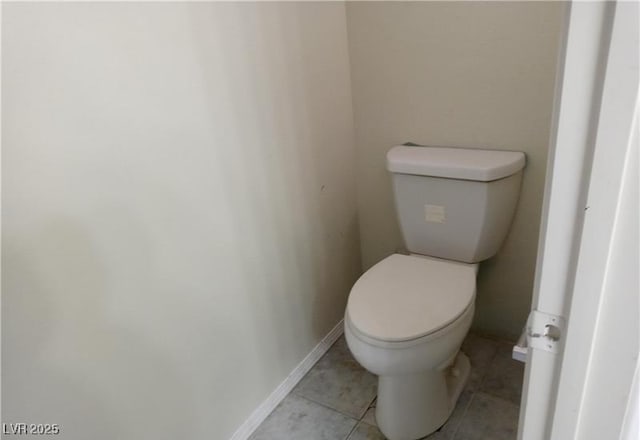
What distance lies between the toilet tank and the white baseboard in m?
0.56

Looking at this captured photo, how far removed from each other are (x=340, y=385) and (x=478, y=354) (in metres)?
0.58

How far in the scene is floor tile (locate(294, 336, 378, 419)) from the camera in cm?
149

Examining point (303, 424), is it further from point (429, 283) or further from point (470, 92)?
point (470, 92)

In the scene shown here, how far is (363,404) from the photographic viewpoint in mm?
1485

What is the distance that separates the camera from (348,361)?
1.69 metres

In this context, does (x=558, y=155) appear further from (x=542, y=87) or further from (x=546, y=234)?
(x=542, y=87)

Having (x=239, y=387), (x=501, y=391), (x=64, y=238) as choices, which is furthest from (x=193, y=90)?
(x=501, y=391)

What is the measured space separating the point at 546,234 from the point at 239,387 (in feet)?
3.84

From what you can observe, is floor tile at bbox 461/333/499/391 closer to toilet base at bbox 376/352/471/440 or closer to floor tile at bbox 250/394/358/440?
toilet base at bbox 376/352/471/440

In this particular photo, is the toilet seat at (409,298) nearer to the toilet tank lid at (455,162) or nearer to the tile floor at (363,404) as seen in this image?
the toilet tank lid at (455,162)

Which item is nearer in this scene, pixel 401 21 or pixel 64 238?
pixel 64 238

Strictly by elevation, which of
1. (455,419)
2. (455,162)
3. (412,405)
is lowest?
(455,419)

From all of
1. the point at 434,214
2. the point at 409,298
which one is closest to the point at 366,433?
the point at 409,298

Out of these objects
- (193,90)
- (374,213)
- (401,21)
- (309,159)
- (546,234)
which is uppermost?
(401,21)
